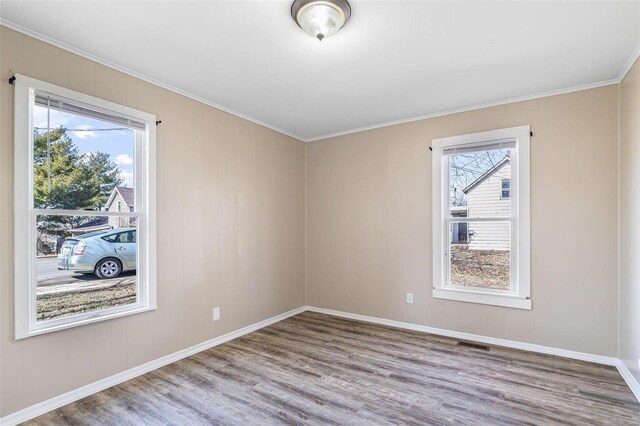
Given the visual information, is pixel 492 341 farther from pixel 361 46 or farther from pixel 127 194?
pixel 127 194

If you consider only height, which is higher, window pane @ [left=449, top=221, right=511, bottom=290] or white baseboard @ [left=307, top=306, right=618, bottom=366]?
window pane @ [left=449, top=221, right=511, bottom=290]

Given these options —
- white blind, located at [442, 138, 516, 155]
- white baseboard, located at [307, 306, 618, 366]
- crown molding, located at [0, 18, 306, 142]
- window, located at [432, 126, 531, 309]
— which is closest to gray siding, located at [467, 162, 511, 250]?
window, located at [432, 126, 531, 309]

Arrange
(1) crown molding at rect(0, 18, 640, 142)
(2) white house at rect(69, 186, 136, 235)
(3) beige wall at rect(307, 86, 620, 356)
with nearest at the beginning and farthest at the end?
(1) crown molding at rect(0, 18, 640, 142), (2) white house at rect(69, 186, 136, 235), (3) beige wall at rect(307, 86, 620, 356)

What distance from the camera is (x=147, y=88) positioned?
2.91 metres

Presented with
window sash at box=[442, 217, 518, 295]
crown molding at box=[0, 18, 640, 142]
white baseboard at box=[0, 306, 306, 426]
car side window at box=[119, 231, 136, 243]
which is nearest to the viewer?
white baseboard at box=[0, 306, 306, 426]

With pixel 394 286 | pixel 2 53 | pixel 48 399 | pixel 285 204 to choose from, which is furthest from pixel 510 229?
pixel 2 53

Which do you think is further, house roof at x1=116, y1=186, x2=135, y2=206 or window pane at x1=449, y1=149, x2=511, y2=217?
window pane at x1=449, y1=149, x2=511, y2=217

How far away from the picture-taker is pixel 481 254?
361 centimetres

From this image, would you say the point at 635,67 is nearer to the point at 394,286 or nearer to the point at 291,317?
the point at 394,286

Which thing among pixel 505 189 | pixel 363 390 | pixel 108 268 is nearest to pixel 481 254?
pixel 505 189

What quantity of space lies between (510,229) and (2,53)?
14.6 ft

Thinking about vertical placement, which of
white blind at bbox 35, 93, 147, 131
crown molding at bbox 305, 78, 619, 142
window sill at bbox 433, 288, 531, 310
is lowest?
window sill at bbox 433, 288, 531, 310

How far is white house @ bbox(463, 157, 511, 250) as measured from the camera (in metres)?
3.48

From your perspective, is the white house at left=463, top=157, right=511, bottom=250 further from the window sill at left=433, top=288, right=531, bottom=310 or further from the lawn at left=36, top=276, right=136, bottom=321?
the lawn at left=36, top=276, right=136, bottom=321
